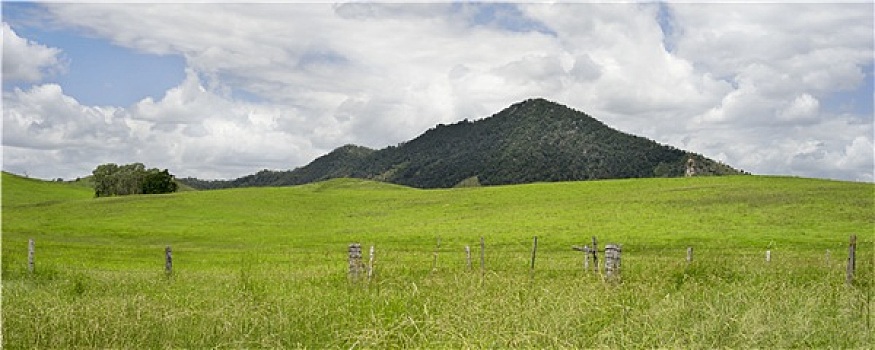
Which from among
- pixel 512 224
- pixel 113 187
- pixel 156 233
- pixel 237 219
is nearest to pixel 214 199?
pixel 237 219

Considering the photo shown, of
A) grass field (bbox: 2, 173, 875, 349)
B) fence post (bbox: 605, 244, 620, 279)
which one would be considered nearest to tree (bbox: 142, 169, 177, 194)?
grass field (bbox: 2, 173, 875, 349)

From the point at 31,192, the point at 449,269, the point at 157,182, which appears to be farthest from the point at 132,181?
the point at 449,269

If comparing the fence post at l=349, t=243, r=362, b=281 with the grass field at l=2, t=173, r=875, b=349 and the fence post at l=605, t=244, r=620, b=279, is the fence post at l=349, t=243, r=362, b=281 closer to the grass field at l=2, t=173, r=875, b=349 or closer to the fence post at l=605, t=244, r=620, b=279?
the grass field at l=2, t=173, r=875, b=349

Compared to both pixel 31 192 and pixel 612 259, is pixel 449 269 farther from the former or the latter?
pixel 31 192

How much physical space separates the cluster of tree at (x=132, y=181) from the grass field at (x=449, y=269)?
37.6 ft

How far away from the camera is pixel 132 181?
462 ft

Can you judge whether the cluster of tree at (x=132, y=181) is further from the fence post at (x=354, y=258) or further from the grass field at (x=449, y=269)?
the fence post at (x=354, y=258)

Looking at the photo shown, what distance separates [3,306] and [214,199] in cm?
8307

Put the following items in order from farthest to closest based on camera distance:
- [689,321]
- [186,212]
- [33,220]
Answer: [186,212]
[33,220]
[689,321]

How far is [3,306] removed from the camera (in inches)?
485

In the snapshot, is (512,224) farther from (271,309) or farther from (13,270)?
(271,309)

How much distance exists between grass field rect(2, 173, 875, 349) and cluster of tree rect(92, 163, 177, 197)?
11.5 m

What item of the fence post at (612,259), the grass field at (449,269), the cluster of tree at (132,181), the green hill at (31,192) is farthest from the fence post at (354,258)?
the cluster of tree at (132,181)

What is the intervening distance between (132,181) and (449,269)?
426ft
